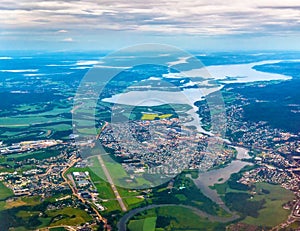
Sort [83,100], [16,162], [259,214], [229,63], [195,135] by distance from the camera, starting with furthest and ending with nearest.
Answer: [229,63] < [83,100] < [195,135] < [16,162] < [259,214]

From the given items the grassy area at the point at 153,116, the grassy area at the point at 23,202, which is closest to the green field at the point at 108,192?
the grassy area at the point at 23,202

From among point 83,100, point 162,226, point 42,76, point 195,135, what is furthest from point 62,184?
point 42,76

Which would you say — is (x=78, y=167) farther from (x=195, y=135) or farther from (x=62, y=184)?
(x=195, y=135)

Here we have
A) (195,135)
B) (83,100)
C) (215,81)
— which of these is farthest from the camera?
(215,81)

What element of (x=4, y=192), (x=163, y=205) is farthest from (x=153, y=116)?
(x=163, y=205)

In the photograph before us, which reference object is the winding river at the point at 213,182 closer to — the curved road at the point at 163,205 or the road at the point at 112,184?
the curved road at the point at 163,205

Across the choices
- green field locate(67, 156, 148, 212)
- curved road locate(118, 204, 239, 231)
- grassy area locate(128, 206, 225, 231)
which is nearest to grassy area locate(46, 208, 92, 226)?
green field locate(67, 156, 148, 212)
